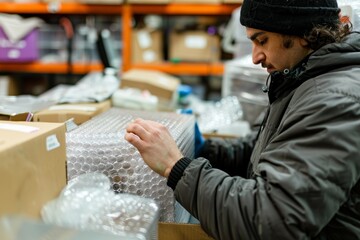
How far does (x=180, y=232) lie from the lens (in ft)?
3.56

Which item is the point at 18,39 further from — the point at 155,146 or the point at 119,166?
the point at 155,146

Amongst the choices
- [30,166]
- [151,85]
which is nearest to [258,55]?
[30,166]

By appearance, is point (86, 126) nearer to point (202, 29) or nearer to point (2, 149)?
point (2, 149)

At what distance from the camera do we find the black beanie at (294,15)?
1028 millimetres

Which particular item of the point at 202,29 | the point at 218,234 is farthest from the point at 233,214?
the point at 202,29

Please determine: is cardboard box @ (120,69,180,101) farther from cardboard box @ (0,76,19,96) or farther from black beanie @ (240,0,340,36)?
cardboard box @ (0,76,19,96)

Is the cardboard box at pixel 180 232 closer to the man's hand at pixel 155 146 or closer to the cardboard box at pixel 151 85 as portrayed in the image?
the man's hand at pixel 155 146

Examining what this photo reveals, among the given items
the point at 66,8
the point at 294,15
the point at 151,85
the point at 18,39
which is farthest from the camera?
the point at 66,8

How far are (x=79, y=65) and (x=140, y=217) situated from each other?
284cm

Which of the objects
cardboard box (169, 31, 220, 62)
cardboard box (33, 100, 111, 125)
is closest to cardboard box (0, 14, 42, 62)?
cardboard box (169, 31, 220, 62)

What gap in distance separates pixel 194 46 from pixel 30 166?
111 inches

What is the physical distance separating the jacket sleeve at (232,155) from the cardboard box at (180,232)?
588 mm

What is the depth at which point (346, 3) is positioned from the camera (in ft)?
4.53

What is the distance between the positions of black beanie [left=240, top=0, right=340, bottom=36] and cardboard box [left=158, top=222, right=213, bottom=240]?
0.57m
